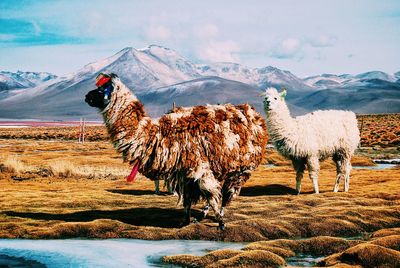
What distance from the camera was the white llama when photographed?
14.9 metres

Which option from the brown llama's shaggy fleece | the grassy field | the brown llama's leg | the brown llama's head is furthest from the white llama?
the brown llama's head

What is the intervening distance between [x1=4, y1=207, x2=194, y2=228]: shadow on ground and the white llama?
4.32 meters

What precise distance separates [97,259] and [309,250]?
353 cm

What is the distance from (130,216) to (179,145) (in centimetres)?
257

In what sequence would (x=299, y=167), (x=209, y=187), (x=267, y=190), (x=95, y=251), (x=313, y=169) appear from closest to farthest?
(x=95, y=251) → (x=209, y=187) → (x=313, y=169) → (x=299, y=167) → (x=267, y=190)

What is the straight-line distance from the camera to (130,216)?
1154 cm

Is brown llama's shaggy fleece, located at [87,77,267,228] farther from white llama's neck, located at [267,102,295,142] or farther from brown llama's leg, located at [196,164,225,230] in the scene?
white llama's neck, located at [267,102,295,142]

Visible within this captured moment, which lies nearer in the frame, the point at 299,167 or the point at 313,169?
the point at 313,169

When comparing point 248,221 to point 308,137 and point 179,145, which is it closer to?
point 179,145

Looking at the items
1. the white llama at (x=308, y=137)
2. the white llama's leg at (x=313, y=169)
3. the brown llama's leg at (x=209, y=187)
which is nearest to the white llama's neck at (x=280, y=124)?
the white llama at (x=308, y=137)

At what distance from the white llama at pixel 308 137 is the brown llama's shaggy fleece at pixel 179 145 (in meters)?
4.83

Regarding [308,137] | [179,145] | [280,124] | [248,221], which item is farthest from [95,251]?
[308,137]

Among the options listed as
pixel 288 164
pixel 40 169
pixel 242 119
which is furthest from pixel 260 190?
pixel 288 164

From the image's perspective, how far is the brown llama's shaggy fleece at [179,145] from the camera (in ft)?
32.1
